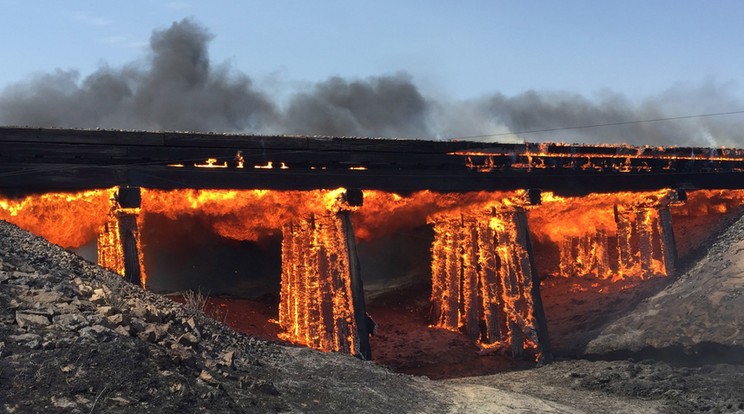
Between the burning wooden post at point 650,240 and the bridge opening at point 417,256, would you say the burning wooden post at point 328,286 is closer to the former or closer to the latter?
the bridge opening at point 417,256

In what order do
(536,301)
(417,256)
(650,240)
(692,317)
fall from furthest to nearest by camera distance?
(417,256)
(650,240)
(536,301)
(692,317)

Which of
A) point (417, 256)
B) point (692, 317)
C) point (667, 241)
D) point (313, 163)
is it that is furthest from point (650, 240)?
point (313, 163)

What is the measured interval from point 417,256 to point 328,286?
40.5ft

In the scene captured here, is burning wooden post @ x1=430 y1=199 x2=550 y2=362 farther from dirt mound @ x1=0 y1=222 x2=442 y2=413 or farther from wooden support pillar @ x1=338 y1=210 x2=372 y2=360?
dirt mound @ x1=0 y1=222 x2=442 y2=413

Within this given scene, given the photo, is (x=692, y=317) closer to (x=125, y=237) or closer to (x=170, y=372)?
(x=125, y=237)

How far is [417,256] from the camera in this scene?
1230 inches

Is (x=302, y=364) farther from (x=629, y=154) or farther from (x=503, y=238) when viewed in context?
(x=629, y=154)

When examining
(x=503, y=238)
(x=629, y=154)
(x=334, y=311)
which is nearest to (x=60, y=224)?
(x=334, y=311)

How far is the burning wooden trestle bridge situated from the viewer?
1667cm

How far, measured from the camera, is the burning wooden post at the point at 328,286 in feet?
61.4

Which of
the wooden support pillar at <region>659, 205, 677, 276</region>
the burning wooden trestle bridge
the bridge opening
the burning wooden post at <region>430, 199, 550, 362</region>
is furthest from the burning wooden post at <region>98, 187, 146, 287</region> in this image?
the wooden support pillar at <region>659, 205, 677, 276</region>

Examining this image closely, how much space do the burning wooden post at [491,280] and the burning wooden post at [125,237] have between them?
10321 millimetres

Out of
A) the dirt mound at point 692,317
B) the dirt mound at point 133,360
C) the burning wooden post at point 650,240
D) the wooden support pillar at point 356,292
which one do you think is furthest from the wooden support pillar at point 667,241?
the dirt mound at point 133,360

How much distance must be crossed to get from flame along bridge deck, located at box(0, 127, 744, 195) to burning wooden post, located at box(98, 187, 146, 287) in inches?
16.6
